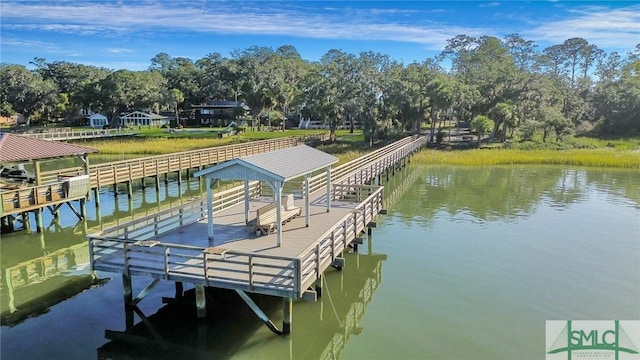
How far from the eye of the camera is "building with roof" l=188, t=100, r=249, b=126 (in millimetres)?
79812

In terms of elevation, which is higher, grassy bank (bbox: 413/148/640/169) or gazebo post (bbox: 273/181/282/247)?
gazebo post (bbox: 273/181/282/247)

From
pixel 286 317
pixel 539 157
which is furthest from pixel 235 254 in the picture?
pixel 539 157

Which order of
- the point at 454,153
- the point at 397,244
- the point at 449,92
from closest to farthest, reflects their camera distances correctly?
1. the point at 397,244
2. the point at 454,153
3. the point at 449,92

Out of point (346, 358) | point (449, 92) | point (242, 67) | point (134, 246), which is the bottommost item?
point (346, 358)

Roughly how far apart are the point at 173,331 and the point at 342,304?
4.25 m

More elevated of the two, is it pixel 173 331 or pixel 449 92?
pixel 449 92

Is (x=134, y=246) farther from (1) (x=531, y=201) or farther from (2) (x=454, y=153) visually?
(2) (x=454, y=153)

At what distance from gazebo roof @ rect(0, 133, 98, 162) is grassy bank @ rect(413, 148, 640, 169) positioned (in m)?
29.1

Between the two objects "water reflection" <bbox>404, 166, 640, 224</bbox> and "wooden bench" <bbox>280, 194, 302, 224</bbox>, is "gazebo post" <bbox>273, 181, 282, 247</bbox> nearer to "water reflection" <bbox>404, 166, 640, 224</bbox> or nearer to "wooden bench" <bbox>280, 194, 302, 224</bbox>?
"wooden bench" <bbox>280, 194, 302, 224</bbox>

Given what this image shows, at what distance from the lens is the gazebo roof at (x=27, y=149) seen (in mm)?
16766

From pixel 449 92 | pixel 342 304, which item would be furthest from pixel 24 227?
pixel 449 92

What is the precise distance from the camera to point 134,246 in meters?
11.0

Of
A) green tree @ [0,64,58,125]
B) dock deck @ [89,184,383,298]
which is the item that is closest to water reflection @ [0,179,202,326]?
dock deck @ [89,184,383,298]

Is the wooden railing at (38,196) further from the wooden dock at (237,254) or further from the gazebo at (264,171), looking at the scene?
the gazebo at (264,171)
